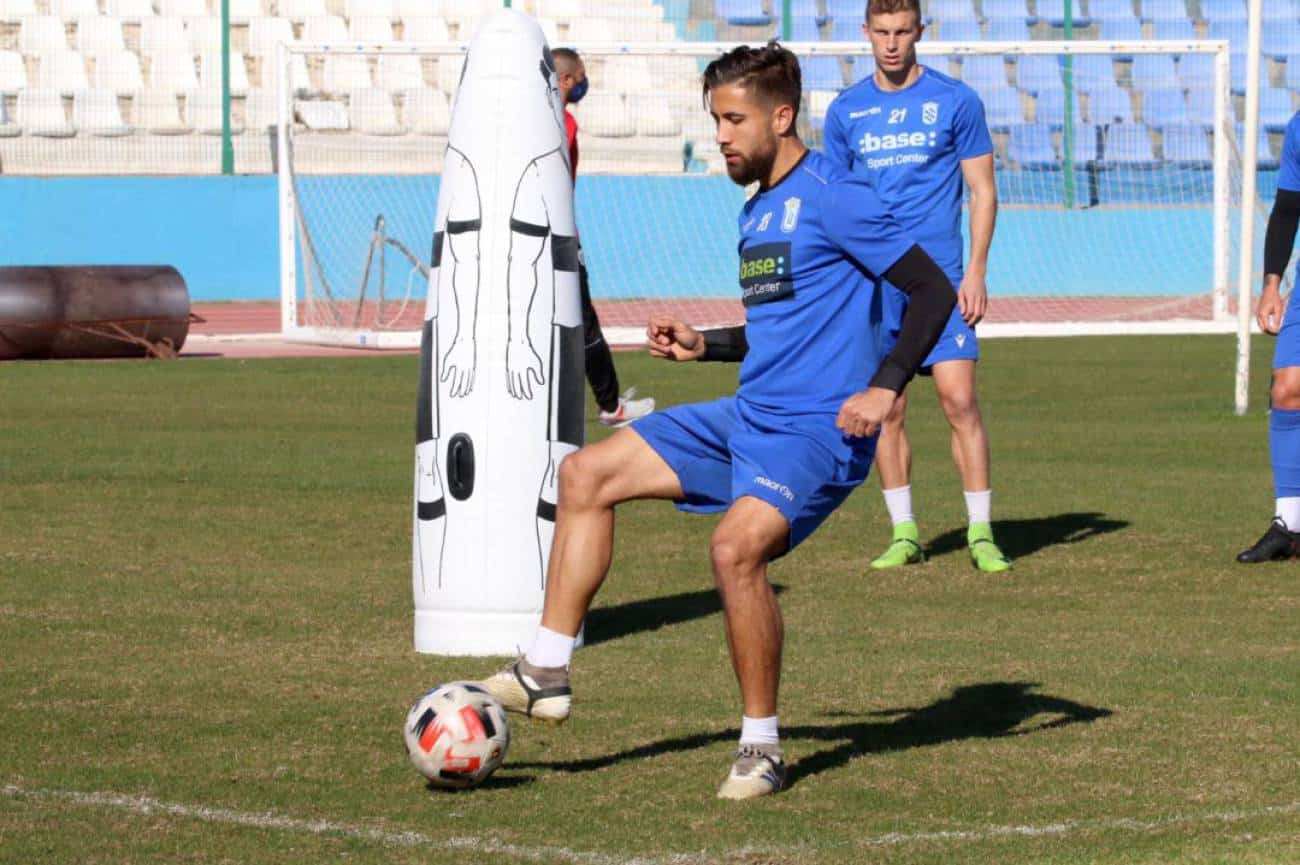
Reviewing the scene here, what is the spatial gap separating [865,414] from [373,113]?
25.6 meters

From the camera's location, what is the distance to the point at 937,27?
103 feet

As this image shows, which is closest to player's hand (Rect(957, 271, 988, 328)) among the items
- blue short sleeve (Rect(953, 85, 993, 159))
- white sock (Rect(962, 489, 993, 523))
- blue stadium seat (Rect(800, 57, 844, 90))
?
blue short sleeve (Rect(953, 85, 993, 159))

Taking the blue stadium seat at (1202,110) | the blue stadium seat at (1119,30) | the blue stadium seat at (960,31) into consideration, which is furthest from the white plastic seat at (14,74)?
the blue stadium seat at (1202,110)

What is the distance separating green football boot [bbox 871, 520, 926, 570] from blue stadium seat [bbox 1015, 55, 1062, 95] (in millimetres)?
21261

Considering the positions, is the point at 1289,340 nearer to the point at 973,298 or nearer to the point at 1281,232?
the point at 1281,232

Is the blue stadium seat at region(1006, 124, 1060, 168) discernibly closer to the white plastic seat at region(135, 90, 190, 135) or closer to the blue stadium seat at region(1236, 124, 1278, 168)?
the blue stadium seat at region(1236, 124, 1278, 168)

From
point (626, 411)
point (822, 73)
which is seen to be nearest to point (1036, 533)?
point (626, 411)

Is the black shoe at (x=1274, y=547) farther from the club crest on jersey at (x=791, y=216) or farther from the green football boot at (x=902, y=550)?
the club crest on jersey at (x=791, y=216)

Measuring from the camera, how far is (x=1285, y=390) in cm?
945

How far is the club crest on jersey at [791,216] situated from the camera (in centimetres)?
555

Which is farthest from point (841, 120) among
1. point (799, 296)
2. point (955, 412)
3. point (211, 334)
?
point (211, 334)

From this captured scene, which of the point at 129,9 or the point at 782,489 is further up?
the point at 129,9

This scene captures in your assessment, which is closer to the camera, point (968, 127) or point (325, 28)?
point (968, 127)

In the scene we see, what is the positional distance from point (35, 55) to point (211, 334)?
7.54 metres
